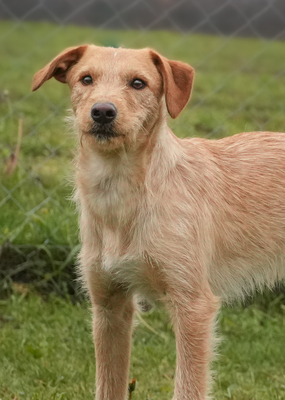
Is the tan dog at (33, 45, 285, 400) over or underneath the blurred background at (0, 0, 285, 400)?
over

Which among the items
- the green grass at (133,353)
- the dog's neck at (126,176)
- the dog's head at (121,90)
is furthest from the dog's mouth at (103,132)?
the green grass at (133,353)

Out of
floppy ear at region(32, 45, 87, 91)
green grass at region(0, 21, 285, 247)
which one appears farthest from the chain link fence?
floppy ear at region(32, 45, 87, 91)

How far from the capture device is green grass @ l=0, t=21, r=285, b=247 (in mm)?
4945

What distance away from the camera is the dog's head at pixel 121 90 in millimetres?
2838

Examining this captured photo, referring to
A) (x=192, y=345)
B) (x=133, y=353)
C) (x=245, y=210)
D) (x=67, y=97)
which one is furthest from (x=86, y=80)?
(x=67, y=97)

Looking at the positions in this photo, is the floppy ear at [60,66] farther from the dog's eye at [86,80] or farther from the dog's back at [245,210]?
the dog's back at [245,210]

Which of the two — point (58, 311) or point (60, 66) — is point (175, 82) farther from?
point (58, 311)

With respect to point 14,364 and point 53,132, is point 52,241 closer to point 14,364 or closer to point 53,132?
A: point 14,364

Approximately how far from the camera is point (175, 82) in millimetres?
3057

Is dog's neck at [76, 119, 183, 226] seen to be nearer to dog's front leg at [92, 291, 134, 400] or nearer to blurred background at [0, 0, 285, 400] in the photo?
blurred background at [0, 0, 285, 400]

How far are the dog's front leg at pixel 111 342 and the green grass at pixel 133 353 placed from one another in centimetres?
24

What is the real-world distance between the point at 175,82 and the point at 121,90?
0.90ft

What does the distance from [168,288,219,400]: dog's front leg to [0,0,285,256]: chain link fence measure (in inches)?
63.1

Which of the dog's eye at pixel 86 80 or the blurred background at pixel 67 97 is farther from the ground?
the dog's eye at pixel 86 80
